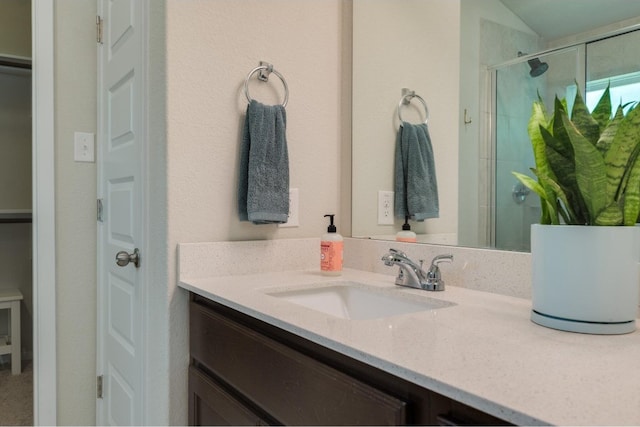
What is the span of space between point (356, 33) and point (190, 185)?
30.3 inches

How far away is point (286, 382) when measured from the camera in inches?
30.5

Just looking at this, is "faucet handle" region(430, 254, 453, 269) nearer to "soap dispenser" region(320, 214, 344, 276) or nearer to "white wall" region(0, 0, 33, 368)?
"soap dispenser" region(320, 214, 344, 276)

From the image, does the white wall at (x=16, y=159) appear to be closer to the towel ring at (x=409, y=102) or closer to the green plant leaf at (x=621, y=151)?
the towel ring at (x=409, y=102)

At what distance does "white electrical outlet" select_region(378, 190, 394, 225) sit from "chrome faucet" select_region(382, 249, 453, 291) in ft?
0.92

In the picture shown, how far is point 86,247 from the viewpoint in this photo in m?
1.77

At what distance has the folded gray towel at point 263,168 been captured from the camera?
123 cm

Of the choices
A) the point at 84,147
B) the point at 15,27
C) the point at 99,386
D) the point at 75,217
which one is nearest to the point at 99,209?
the point at 75,217

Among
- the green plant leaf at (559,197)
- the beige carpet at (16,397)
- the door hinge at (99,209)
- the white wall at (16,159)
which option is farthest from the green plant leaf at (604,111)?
the white wall at (16,159)

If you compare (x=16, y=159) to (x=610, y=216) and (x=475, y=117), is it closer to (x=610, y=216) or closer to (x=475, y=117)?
(x=475, y=117)

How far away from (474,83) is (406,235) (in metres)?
0.46

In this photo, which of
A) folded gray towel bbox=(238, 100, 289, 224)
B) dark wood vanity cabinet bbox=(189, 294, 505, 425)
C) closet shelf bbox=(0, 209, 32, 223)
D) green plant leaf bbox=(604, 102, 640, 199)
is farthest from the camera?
closet shelf bbox=(0, 209, 32, 223)

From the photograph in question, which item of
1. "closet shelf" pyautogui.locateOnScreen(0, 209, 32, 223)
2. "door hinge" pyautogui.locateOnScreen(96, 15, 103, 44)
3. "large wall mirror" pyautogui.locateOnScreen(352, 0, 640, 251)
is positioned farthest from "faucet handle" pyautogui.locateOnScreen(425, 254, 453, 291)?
"closet shelf" pyautogui.locateOnScreen(0, 209, 32, 223)

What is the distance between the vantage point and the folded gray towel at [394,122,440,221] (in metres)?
1.29

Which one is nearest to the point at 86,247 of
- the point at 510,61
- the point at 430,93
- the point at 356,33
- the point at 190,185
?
the point at 190,185
